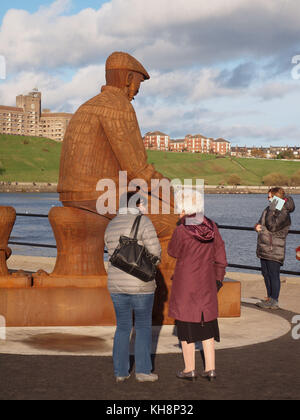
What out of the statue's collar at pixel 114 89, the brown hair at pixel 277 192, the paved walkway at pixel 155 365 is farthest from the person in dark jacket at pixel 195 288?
the brown hair at pixel 277 192

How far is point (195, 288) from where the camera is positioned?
16.3 feet

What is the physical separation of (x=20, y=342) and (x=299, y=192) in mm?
160995

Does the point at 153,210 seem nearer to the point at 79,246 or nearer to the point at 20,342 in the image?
the point at 79,246

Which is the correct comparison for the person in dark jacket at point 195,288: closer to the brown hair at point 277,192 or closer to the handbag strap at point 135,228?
the handbag strap at point 135,228

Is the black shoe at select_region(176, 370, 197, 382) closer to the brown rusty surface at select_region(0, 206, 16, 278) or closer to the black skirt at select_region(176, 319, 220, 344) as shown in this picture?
the black skirt at select_region(176, 319, 220, 344)

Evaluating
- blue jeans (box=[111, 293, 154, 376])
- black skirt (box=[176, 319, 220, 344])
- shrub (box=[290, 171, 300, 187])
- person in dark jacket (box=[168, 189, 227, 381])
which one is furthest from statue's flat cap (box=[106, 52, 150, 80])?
shrub (box=[290, 171, 300, 187])

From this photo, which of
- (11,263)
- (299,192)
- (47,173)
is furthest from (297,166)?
(11,263)

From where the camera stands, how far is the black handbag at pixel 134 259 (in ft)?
15.6

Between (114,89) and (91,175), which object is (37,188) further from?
(91,175)

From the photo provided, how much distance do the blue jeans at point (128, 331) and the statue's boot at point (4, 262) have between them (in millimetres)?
2328

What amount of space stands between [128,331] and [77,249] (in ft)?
7.81

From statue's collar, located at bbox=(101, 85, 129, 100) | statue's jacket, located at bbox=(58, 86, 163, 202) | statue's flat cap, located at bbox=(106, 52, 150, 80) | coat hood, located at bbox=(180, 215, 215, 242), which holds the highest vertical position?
statue's flat cap, located at bbox=(106, 52, 150, 80)

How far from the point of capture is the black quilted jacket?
8.23 meters

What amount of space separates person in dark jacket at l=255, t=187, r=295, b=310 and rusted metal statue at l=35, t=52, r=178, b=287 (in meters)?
1.65
